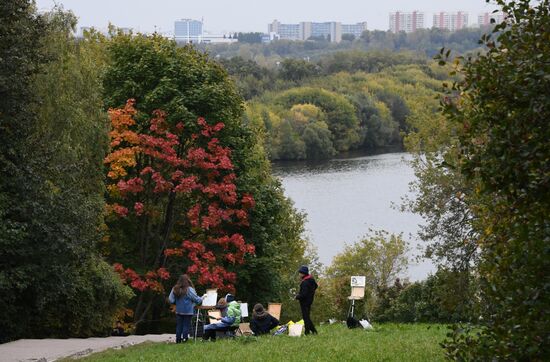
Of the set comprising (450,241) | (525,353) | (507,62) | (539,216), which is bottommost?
(450,241)

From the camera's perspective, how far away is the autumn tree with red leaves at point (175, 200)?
32.0 m

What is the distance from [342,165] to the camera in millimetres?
110750

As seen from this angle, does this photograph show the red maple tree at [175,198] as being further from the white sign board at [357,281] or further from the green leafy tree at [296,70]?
the green leafy tree at [296,70]

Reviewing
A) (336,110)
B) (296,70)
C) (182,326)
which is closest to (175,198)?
(182,326)

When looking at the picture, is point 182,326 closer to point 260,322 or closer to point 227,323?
point 227,323

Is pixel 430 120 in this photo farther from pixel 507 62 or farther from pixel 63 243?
pixel 507 62

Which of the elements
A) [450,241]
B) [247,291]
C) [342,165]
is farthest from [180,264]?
[342,165]

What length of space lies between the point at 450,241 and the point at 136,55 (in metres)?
13.2

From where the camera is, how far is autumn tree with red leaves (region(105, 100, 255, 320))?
32000 millimetres

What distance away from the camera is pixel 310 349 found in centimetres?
1780

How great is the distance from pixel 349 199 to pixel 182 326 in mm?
66156

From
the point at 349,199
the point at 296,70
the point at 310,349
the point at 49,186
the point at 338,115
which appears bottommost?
the point at 349,199

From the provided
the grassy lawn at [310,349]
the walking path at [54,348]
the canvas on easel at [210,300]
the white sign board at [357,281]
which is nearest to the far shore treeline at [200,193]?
the grassy lawn at [310,349]

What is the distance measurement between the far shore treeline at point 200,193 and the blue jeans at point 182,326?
359 centimetres
